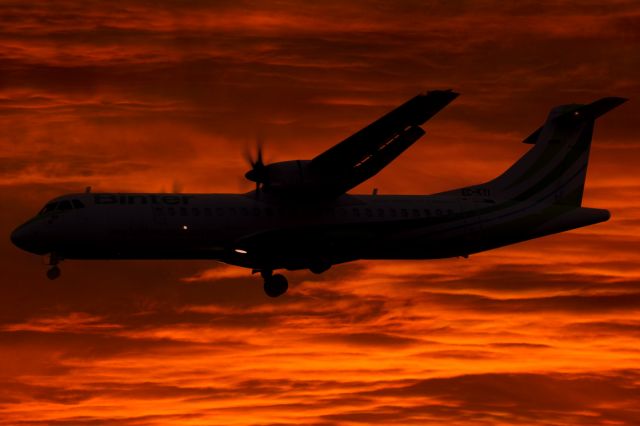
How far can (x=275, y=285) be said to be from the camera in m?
47.6

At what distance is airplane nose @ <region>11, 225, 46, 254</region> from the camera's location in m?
43.1

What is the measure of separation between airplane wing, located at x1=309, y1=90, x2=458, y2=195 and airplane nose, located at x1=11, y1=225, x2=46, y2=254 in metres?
9.41

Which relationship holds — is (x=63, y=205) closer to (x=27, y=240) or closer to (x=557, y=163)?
(x=27, y=240)

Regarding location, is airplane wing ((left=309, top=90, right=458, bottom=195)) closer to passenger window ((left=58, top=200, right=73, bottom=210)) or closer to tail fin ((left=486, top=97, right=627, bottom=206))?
tail fin ((left=486, top=97, right=627, bottom=206))

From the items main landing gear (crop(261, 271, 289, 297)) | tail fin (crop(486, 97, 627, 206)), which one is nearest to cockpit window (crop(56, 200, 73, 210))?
main landing gear (crop(261, 271, 289, 297))

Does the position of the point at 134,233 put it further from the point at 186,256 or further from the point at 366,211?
the point at 366,211

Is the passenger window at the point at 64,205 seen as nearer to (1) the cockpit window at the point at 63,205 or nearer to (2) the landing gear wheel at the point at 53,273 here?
(1) the cockpit window at the point at 63,205

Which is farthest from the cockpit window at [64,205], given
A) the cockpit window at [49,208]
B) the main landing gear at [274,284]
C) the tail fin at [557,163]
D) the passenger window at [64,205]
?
the tail fin at [557,163]

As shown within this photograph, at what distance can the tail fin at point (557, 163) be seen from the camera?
50.7 metres

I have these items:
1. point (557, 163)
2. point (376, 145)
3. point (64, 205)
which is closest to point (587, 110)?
point (557, 163)

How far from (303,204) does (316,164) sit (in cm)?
218

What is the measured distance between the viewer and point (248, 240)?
1759 inches

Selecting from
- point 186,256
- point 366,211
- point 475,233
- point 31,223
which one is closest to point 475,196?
point 475,233

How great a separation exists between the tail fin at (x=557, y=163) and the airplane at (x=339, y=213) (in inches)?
1.8
